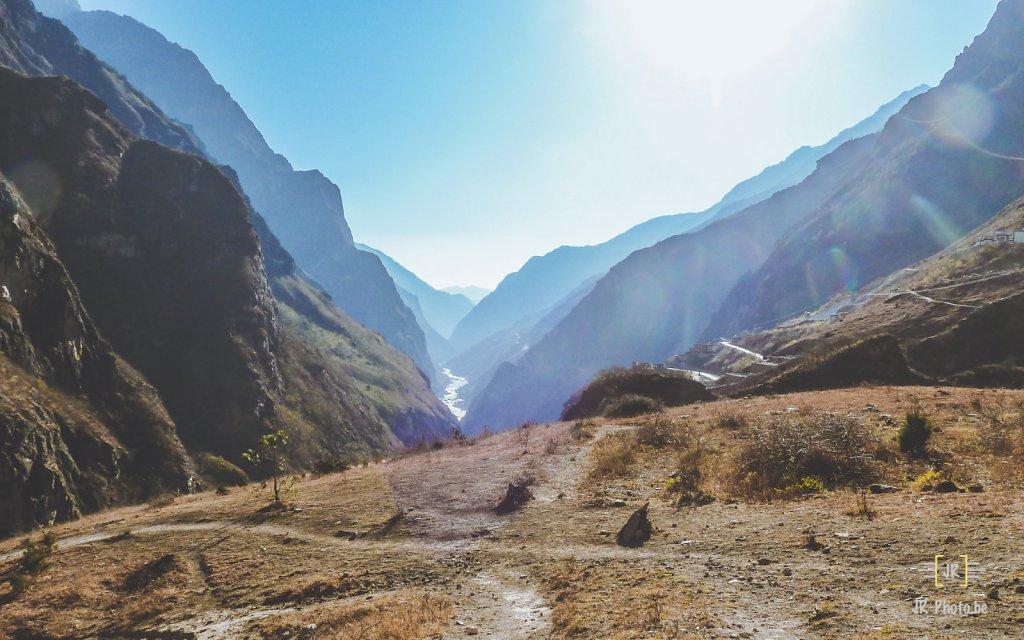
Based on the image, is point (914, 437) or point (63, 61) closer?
point (914, 437)

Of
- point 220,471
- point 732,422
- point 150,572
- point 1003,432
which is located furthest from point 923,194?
point 150,572

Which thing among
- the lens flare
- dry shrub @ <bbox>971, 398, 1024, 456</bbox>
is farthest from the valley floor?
the lens flare

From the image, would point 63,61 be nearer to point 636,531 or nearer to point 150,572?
point 150,572

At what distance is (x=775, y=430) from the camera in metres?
14.6

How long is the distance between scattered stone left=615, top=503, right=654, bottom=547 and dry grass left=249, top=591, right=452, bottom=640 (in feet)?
13.6

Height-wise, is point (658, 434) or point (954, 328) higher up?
point (658, 434)

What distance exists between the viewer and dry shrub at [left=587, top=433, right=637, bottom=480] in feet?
57.8

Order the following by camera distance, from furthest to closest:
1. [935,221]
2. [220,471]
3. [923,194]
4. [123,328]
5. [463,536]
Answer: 1. [923,194]
2. [935,221]
3. [123,328]
4. [220,471]
5. [463,536]

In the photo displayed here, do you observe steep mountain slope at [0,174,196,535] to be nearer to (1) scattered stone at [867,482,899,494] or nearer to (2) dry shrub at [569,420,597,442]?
(2) dry shrub at [569,420,597,442]

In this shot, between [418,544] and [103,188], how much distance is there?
11291cm

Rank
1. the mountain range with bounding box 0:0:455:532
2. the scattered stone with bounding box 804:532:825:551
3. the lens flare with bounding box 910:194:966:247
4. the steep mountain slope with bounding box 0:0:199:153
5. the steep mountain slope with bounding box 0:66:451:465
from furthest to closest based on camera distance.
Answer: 1. the lens flare with bounding box 910:194:966:247
2. the steep mountain slope with bounding box 0:0:199:153
3. the steep mountain slope with bounding box 0:66:451:465
4. the mountain range with bounding box 0:0:455:532
5. the scattered stone with bounding box 804:532:825:551

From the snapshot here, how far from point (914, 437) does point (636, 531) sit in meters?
9.08

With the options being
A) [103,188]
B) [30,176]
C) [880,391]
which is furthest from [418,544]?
[103,188]

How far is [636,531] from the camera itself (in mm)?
11094
